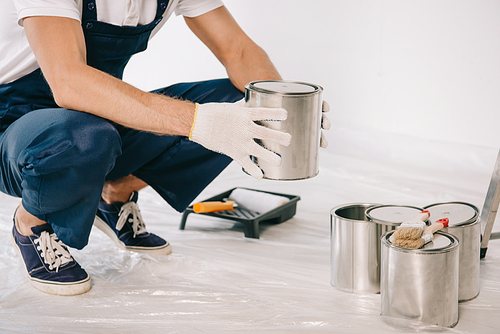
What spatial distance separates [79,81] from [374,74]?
5.27ft

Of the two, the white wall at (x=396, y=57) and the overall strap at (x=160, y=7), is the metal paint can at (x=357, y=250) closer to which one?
the overall strap at (x=160, y=7)

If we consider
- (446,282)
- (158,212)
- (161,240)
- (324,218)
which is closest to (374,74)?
(324,218)

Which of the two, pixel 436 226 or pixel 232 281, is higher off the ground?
pixel 436 226

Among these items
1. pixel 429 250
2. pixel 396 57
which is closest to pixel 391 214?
pixel 429 250

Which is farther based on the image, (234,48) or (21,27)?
(234,48)

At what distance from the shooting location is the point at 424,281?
0.99 metres

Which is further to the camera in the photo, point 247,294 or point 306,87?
point 247,294

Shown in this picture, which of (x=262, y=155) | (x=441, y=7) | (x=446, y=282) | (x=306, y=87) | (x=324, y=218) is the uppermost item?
(x=441, y=7)

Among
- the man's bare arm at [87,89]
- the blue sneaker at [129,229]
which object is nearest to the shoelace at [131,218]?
the blue sneaker at [129,229]

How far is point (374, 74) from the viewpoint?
239 cm

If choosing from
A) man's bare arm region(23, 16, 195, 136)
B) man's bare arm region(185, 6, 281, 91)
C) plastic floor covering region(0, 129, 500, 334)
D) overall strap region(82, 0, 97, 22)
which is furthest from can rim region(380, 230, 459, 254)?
overall strap region(82, 0, 97, 22)

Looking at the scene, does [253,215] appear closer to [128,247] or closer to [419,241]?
[128,247]

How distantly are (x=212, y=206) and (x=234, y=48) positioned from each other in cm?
47

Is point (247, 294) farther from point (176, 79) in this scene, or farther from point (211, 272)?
point (176, 79)
